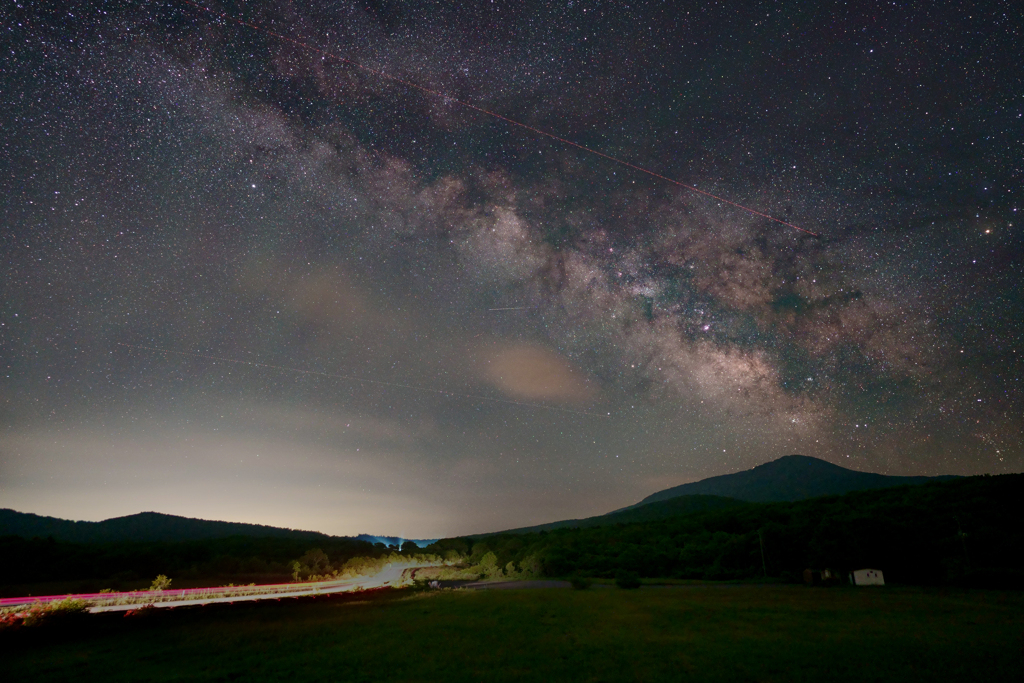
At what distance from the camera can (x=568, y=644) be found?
18.5m

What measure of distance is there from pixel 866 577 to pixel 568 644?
4184cm

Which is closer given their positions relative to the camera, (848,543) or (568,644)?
(568,644)

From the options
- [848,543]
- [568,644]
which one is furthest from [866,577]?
[568,644]

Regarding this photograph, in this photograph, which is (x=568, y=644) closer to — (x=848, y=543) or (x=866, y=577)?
(x=866, y=577)

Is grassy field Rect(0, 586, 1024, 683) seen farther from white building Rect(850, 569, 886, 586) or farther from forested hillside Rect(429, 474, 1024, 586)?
forested hillside Rect(429, 474, 1024, 586)

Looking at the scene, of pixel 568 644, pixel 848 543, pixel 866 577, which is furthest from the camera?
pixel 848 543

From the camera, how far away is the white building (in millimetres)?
44812

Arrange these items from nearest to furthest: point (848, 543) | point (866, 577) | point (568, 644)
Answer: point (568, 644)
point (866, 577)
point (848, 543)

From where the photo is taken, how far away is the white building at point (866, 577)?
44.8m

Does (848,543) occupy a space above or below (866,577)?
above

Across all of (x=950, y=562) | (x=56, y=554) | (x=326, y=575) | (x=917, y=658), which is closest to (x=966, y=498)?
(x=950, y=562)

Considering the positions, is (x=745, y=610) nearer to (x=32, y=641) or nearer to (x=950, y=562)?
(x=950, y=562)

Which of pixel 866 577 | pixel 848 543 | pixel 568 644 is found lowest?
pixel 866 577

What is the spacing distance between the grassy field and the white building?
14019 millimetres
